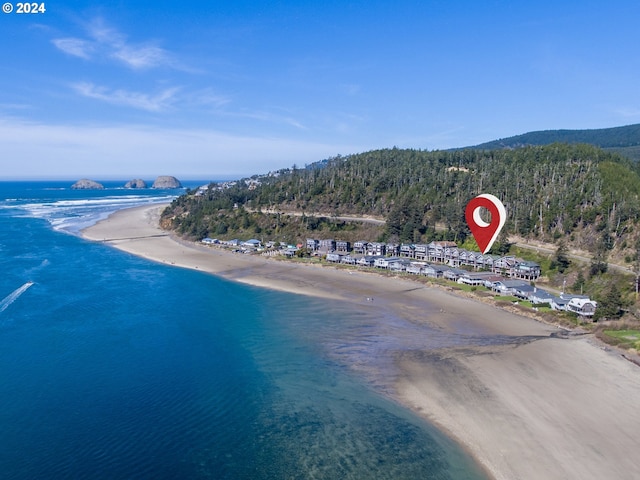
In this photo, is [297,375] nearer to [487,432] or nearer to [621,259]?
[487,432]

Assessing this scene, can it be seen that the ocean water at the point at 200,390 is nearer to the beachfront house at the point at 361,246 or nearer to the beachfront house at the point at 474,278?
the beachfront house at the point at 474,278

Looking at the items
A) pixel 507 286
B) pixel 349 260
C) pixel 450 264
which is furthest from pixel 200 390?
pixel 450 264

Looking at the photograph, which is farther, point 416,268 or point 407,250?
point 407,250

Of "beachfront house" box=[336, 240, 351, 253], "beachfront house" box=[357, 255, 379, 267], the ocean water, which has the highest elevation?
"beachfront house" box=[336, 240, 351, 253]

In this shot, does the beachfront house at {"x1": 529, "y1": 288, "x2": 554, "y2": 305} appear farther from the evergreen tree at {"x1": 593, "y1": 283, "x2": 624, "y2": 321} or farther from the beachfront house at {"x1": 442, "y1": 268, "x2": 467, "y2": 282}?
the beachfront house at {"x1": 442, "y1": 268, "x2": 467, "y2": 282}

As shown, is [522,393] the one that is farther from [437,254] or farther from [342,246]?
[342,246]

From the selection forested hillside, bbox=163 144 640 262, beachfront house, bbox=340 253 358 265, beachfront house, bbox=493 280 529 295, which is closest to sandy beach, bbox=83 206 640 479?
beachfront house, bbox=493 280 529 295
